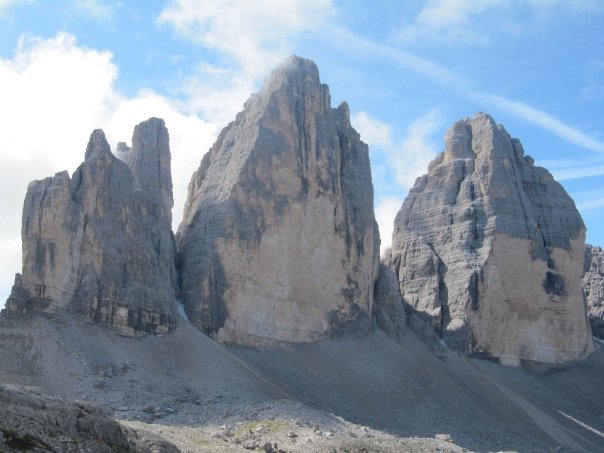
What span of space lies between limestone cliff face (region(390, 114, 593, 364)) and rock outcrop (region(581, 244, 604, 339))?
352 inches

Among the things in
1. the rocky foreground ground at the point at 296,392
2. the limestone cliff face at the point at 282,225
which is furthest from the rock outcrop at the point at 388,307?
the limestone cliff face at the point at 282,225

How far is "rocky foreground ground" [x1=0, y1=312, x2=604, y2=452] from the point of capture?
1863 inches

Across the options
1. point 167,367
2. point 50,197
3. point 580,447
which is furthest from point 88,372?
point 580,447

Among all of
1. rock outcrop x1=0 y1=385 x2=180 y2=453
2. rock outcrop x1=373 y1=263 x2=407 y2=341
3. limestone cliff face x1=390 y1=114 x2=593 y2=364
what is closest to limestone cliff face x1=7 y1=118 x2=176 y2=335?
rock outcrop x1=373 y1=263 x2=407 y2=341

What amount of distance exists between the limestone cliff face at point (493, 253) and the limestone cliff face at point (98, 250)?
32.6 metres

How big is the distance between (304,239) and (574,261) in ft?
109

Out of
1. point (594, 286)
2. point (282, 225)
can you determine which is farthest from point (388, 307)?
point (594, 286)

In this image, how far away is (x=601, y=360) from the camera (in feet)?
301

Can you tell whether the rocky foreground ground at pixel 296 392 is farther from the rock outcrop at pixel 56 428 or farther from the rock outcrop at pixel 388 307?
the rock outcrop at pixel 56 428

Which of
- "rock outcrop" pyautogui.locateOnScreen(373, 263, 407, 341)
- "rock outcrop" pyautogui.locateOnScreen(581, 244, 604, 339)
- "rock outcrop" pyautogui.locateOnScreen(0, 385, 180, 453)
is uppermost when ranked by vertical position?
"rock outcrop" pyautogui.locateOnScreen(581, 244, 604, 339)

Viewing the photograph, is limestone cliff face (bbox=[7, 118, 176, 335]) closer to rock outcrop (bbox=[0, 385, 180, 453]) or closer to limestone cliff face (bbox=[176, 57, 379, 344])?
limestone cliff face (bbox=[176, 57, 379, 344])

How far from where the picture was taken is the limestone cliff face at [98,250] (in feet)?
180

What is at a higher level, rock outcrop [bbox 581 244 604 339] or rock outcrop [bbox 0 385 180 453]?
rock outcrop [bbox 581 244 604 339]

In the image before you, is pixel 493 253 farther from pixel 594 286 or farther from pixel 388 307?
pixel 594 286
